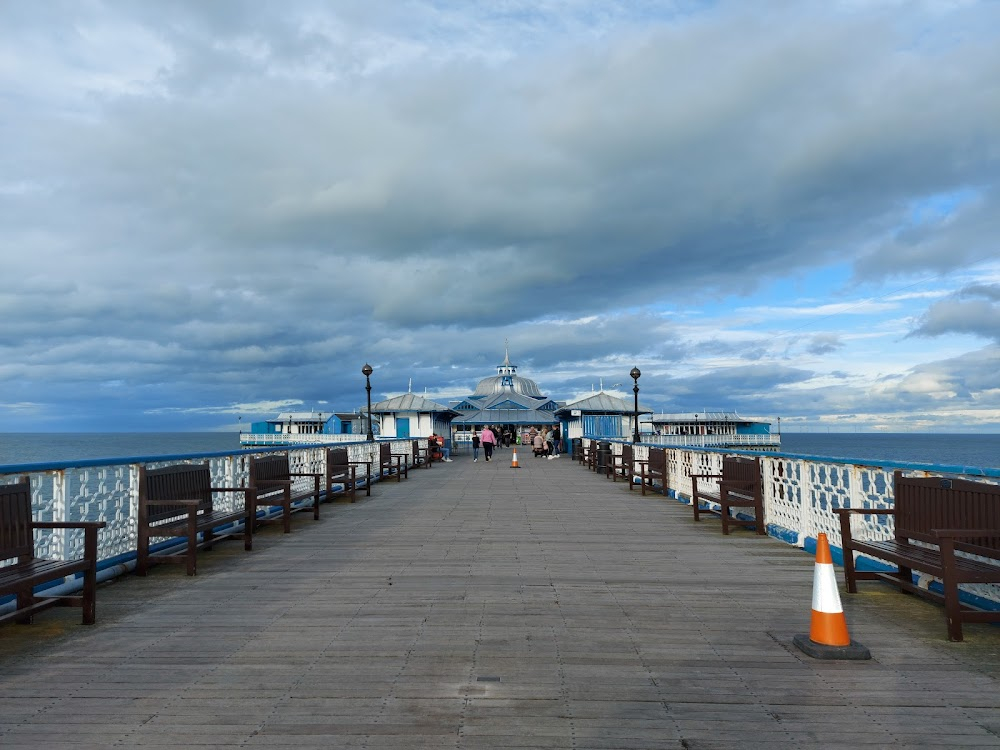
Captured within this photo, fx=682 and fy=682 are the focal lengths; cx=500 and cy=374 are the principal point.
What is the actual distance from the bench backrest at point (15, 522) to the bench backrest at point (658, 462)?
1088cm

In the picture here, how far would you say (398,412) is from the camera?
126 feet

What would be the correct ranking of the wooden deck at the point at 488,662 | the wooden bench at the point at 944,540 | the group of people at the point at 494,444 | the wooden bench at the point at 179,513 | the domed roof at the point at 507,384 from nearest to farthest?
1. the wooden deck at the point at 488,662
2. the wooden bench at the point at 944,540
3. the wooden bench at the point at 179,513
4. the group of people at the point at 494,444
5. the domed roof at the point at 507,384

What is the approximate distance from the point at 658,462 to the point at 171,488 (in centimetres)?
968

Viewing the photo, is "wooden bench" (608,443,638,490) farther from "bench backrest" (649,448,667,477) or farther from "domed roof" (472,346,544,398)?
"domed roof" (472,346,544,398)

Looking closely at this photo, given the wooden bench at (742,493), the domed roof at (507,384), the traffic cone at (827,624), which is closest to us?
the traffic cone at (827,624)

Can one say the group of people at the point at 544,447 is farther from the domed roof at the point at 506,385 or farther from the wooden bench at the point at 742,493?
the domed roof at the point at 506,385

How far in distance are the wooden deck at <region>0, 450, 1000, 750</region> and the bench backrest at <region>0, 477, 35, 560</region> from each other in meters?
0.55

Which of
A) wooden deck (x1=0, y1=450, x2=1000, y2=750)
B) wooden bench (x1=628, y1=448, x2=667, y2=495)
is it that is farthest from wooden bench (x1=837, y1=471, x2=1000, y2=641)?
wooden bench (x1=628, y1=448, x2=667, y2=495)

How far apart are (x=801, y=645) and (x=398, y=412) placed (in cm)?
3515

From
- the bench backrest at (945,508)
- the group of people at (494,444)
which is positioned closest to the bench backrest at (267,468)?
the bench backrest at (945,508)

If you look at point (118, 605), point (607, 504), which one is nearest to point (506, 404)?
point (607, 504)

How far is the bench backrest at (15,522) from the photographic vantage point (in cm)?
450

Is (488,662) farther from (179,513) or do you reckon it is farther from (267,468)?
(267,468)

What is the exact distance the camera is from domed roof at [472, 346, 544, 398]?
7888cm
